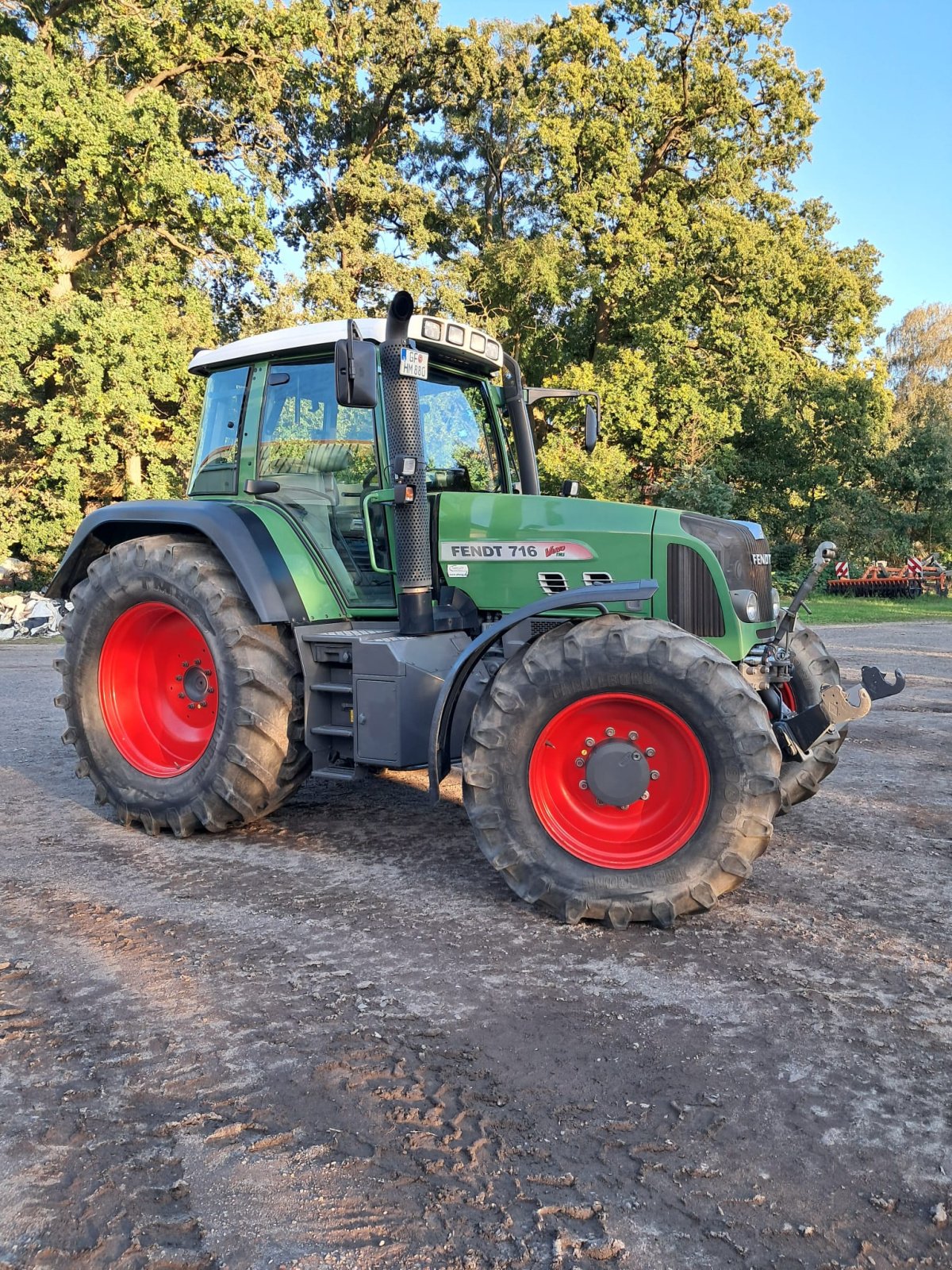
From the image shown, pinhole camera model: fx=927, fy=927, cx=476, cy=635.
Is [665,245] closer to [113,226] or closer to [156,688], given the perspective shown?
[113,226]

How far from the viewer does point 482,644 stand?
369 cm

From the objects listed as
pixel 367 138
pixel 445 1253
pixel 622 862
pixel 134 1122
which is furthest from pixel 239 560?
pixel 367 138

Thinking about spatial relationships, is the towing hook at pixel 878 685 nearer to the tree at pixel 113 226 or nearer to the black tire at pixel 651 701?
the black tire at pixel 651 701

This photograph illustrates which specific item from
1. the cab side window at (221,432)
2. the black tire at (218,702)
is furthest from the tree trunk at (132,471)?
the black tire at (218,702)

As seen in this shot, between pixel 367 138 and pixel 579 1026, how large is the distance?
30274mm

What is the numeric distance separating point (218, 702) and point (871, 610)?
783 inches

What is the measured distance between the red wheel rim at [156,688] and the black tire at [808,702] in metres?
2.93

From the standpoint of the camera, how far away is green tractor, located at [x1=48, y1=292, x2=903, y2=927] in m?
3.42

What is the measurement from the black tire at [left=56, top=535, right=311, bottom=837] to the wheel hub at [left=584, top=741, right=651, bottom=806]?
5.07 feet

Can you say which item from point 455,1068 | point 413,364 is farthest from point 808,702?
point 455,1068

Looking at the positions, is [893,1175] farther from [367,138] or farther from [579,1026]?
[367,138]

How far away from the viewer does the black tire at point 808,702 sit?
4.50m

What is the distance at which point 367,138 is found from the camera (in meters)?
28.0

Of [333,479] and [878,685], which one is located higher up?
[333,479]
